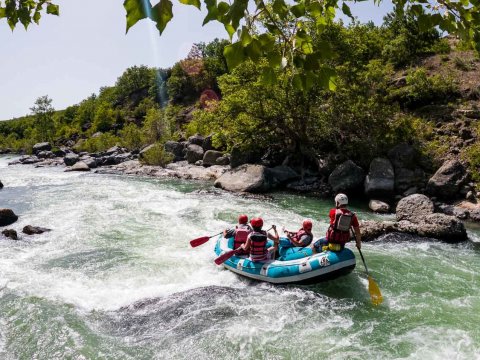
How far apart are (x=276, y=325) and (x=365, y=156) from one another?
35.6 ft

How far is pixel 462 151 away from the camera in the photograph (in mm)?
14469

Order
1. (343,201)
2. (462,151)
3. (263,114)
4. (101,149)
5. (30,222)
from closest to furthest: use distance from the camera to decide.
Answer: (343,201)
(30,222)
(462,151)
(263,114)
(101,149)

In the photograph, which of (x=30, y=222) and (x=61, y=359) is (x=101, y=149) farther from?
(x=61, y=359)

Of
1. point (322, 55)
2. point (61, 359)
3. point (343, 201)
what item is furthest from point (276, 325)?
point (322, 55)

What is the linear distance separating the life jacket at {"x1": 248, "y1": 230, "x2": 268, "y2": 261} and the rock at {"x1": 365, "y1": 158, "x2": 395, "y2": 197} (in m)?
7.43

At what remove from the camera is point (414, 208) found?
36.0 ft

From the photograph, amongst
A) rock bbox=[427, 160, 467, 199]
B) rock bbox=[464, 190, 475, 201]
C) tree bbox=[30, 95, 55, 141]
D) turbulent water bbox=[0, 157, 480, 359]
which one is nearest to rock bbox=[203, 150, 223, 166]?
turbulent water bbox=[0, 157, 480, 359]

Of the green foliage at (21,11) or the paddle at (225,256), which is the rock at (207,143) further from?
the green foliage at (21,11)

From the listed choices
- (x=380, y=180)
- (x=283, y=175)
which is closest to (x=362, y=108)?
(x=380, y=180)

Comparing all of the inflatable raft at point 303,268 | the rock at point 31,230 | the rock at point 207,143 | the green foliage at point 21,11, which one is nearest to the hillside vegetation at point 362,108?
the rock at point 207,143

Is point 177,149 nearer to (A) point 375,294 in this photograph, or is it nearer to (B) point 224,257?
(B) point 224,257

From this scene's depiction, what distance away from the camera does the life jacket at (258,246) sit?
24.7ft

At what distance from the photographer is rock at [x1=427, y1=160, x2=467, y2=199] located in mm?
12586

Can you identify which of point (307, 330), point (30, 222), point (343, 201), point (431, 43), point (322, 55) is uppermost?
point (431, 43)
